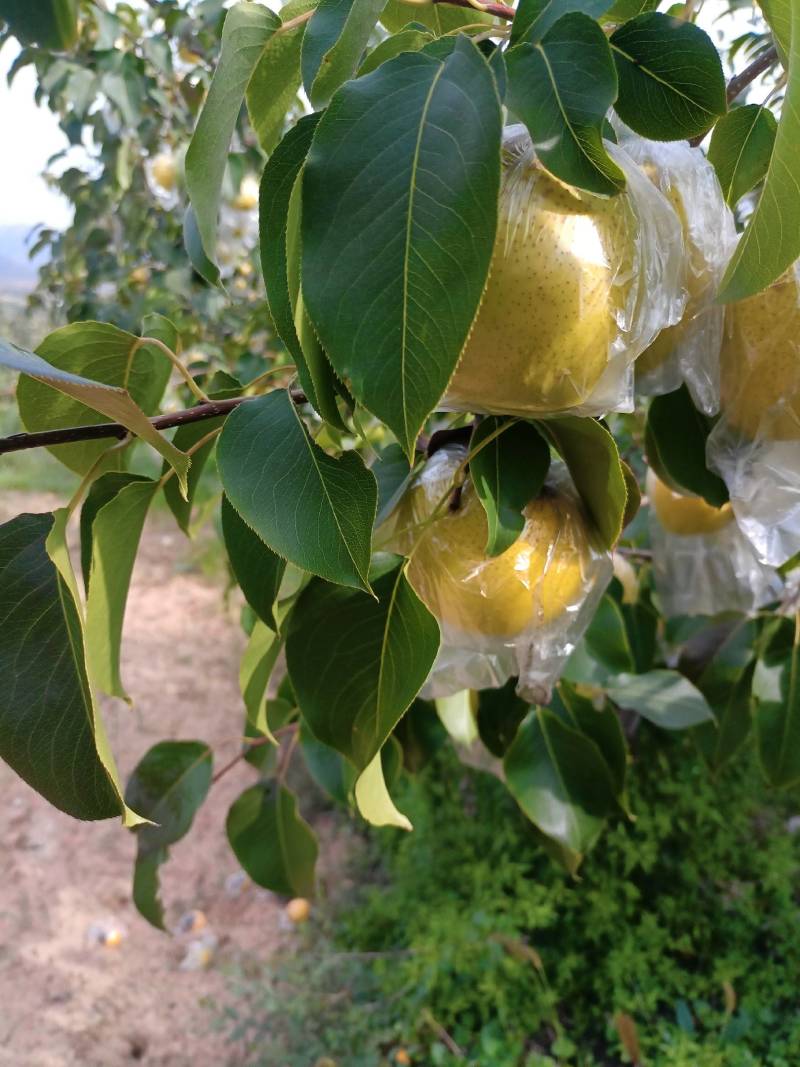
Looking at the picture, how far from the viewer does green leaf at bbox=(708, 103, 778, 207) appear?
0.42 m

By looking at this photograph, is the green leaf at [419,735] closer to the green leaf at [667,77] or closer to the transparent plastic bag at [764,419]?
the transparent plastic bag at [764,419]

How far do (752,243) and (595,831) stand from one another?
0.56 metres

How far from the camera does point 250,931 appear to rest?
196 centimetres

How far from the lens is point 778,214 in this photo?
0.32 m

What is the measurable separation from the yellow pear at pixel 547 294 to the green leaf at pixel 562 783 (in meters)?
0.45

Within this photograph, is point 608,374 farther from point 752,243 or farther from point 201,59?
point 201,59

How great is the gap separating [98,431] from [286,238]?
159mm

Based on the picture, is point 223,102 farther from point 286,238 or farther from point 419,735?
point 419,735

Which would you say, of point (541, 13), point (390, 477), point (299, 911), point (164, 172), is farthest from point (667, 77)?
point (164, 172)

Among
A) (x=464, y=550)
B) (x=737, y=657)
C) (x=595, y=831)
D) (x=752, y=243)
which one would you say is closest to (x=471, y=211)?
(x=752, y=243)

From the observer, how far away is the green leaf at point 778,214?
0.94 feet

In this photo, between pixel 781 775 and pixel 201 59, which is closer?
pixel 781 775

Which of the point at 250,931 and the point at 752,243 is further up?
the point at 752,243

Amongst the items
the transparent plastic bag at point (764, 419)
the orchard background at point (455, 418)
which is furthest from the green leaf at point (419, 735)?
the transparent plastic bag at point (764, 419)
